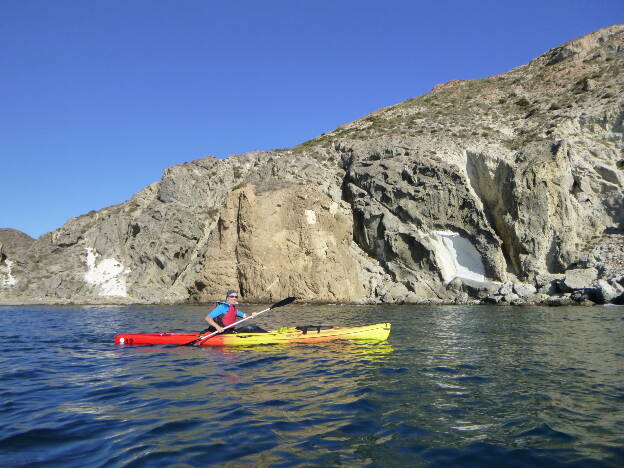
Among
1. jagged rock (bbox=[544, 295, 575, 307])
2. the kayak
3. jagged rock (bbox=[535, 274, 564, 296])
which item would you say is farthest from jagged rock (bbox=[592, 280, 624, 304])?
the kayak

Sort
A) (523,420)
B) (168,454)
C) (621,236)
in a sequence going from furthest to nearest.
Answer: (621,236) < (523,420) < (168,454)

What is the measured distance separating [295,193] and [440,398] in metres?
31.2

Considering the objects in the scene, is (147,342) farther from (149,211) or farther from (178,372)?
(149,211)

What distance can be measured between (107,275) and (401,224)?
29.6m

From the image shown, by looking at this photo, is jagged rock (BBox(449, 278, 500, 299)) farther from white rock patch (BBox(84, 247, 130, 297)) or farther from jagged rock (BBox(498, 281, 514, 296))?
white rock patch (BBox(84, 247, 130, 297))

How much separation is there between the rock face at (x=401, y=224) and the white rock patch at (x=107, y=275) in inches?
5.2

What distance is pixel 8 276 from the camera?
46.4 meters

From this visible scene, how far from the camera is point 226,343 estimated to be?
40.8 ft

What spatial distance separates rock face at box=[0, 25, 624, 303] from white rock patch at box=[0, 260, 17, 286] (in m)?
0.20

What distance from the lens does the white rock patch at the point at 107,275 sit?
42656 mm

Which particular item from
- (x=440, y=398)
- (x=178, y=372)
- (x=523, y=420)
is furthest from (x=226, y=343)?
(x=523, y=420)

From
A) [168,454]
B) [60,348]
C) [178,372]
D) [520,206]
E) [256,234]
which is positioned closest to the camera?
[168,454]

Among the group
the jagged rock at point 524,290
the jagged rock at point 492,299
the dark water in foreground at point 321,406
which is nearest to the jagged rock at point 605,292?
the jagged rock at point 524,290

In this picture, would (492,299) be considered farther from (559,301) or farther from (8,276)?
(8,276)
